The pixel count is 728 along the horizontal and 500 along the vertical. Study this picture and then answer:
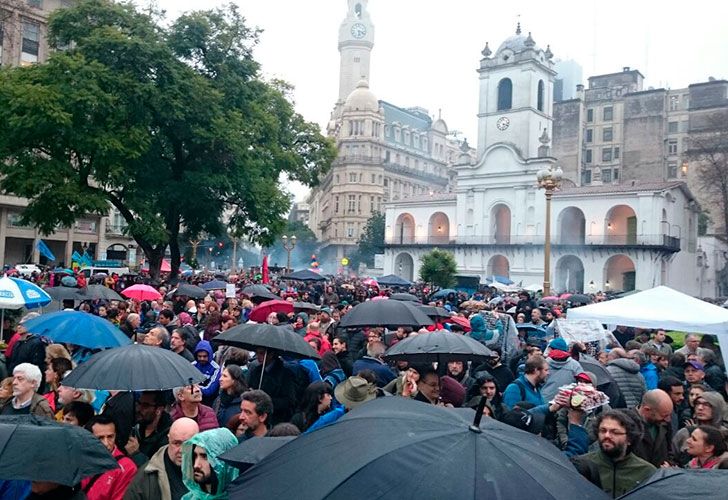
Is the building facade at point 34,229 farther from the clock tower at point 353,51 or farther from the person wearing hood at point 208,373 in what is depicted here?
the clock tower at point 353,51

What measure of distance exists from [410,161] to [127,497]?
92.0 metres

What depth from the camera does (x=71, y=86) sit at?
903 inches

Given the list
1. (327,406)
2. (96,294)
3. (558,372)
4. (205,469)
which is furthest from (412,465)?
(96,294)

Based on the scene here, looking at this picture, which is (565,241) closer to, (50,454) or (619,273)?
(619,273)

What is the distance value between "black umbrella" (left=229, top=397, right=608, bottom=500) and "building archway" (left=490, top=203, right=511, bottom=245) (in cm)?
5445

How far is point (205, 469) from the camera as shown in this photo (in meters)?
4.07

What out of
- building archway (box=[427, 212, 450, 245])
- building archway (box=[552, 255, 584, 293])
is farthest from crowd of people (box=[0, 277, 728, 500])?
building archway (box=[427, 212, 450, 245])

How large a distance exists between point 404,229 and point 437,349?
192 feet

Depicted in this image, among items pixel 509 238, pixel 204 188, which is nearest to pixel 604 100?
pixel 509 238

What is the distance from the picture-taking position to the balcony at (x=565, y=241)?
4794 centimetres

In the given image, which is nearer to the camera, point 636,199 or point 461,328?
point 461,328

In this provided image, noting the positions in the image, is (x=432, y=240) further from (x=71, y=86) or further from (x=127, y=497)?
(x=127, y=497)

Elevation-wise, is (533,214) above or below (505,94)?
below

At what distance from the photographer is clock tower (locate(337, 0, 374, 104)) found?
102 m
